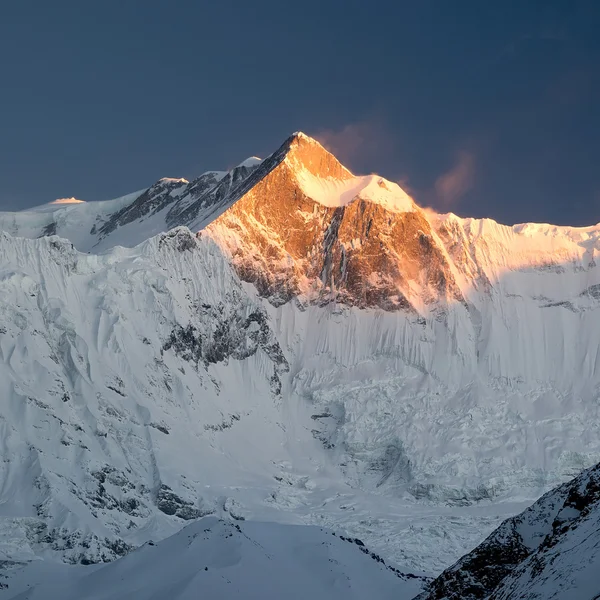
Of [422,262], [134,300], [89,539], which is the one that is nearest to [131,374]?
[134,300]

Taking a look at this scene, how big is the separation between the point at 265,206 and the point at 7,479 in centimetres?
9210

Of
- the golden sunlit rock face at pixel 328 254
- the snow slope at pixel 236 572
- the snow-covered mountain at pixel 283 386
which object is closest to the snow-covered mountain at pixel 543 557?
the snow slope at pixel 236 572

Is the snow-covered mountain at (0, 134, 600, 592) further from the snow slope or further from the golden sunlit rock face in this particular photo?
the snow slope

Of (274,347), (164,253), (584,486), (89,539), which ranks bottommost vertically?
(584,486)

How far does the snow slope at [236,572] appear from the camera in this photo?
64250 millimetres

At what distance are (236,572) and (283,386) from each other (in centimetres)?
10936

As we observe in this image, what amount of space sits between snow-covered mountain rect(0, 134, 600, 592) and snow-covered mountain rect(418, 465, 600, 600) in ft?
264

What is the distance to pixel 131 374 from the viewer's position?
154 m

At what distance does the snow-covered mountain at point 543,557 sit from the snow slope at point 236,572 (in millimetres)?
28048

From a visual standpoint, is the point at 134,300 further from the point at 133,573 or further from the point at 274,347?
the point at 133,573

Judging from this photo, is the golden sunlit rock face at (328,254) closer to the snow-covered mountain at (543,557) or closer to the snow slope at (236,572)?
the snow slope at (236,572)

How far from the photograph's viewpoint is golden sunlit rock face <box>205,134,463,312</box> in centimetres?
18938

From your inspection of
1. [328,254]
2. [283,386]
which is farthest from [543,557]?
[328,254]

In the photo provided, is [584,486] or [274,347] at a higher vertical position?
[274,347]
